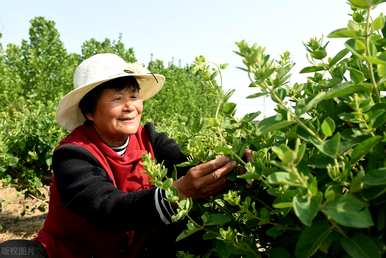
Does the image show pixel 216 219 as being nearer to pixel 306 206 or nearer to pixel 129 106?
pixel 306 206

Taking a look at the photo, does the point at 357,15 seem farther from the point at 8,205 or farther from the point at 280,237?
the point at 8,205

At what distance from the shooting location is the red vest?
8.84 feet

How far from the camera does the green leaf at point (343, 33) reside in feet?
3.69

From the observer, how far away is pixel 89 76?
9.26 ft

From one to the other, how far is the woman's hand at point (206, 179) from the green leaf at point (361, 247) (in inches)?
25.0

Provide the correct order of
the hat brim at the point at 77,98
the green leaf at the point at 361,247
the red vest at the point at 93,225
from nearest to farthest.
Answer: the green leaf at the point at 361,247 → the red vest at the point at 93,225 → the hat brim at the point at 77,98

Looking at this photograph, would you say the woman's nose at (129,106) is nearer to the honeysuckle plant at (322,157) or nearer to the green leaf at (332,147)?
the honeysuckle plant at (322,157)

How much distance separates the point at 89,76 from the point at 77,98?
16 cm

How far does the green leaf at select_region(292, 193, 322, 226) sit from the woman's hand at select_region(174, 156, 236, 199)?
2.23 feet

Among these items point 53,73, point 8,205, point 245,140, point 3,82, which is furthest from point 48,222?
point 53,73

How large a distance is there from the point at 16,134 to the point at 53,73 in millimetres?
6942

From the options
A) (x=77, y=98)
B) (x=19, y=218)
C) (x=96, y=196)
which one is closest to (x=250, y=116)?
(x=96, y=196)

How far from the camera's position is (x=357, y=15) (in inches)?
60.9

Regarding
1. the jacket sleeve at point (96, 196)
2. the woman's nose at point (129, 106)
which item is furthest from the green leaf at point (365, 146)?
the woman's nose at point (129, 106)
